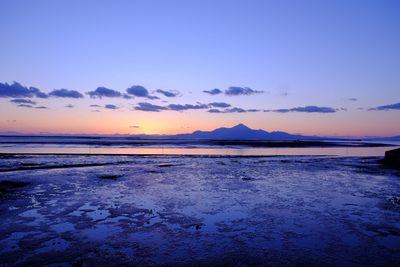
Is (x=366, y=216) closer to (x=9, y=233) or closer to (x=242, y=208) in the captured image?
(x=242, y=208)

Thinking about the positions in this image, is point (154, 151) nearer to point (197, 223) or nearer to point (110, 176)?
point (110, 176)

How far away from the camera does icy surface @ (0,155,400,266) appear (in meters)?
7.29

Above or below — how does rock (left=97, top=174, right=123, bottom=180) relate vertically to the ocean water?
below

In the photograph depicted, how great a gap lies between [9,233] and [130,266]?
4736 mm

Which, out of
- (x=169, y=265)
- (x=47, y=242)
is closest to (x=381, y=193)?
(x=169, y=265)

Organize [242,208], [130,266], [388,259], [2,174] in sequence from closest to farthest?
[130,266] < [388,259] < [242,208] < [2,174]

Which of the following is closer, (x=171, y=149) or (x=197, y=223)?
(x=197, y=223)

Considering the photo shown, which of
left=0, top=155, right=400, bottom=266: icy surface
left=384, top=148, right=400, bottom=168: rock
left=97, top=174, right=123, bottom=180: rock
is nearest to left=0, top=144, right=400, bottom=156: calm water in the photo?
left=384, top=148, right=400, bottom=168: rock

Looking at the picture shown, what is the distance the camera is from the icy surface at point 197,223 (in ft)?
23.9

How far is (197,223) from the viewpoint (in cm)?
1014

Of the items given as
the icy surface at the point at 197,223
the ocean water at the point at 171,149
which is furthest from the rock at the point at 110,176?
the ocean water at the point at 171,149

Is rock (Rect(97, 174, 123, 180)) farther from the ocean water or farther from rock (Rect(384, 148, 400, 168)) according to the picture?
rock (Rect(384, 148, 400, 168))

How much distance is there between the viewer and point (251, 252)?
756 cm

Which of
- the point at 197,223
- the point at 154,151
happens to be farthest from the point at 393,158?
the point at 154,151
